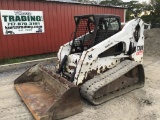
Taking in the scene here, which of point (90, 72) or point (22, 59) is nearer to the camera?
point (90, 72)

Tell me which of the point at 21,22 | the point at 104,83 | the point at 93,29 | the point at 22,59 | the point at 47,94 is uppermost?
the point at 21,22

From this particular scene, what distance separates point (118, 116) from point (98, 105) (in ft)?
2.00

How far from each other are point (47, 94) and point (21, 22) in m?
4.97

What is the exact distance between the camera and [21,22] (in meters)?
8.50

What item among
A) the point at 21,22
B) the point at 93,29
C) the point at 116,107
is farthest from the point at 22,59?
the point at 116,107

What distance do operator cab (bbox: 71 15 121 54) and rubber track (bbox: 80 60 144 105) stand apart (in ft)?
2.84

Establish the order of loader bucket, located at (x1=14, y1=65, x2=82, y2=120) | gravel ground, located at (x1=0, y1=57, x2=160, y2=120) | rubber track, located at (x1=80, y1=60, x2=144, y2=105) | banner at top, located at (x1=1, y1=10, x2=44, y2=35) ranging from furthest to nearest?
banner at top, located at (x1=1, y1=10, x2=44, y2=35) < rubber track, located at (x1=80, y1=60, x2=144, y2=105) < gravel ground, located at (x1=0, y1=57, x2=160, y2=120) < loader bucket, located at (x1=14, y1=65, x2=82, y2=120)

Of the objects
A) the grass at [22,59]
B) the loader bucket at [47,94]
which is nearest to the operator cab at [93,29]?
the loader bucket at [47,94]

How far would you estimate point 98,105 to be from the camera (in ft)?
14.4

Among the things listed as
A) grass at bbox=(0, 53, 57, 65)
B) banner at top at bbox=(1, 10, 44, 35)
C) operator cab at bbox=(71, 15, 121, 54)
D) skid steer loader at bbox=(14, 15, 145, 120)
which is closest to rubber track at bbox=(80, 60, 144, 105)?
skid steer loader at bbox=(14, 15, 145, 120)

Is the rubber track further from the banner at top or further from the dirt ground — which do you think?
the banner at top

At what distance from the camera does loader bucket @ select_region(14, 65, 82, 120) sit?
12.0 ft

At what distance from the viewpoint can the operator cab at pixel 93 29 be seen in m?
4.94

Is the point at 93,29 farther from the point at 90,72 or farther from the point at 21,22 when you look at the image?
the point at 21,22
